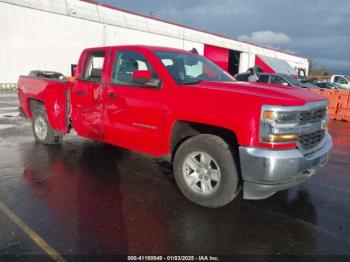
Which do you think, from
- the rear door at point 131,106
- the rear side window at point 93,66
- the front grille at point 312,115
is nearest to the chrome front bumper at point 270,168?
the front grille at point 312,115

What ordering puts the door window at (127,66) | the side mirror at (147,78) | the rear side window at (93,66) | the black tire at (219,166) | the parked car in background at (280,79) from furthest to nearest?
the parked car in background at (280,79)
the rear side window at (93,66)
the door window at (127,66)
the side mirror at (147,78)
the black tire at (219,166)

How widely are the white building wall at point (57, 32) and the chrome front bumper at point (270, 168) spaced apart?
20472 mm

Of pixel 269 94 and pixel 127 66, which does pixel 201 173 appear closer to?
pixel 269 94

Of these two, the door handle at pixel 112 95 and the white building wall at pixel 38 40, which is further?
the white building wall at pixel 38 40

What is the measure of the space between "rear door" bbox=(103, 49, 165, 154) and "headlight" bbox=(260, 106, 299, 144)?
1356 millimetres

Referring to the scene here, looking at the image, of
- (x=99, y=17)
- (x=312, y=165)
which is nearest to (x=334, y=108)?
(x=312, y=165)

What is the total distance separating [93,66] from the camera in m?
5.41

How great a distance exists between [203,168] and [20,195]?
246cm

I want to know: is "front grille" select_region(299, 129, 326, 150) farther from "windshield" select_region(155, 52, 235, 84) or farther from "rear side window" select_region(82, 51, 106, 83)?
"rear side window" select_region(82, 51, 106, 83)

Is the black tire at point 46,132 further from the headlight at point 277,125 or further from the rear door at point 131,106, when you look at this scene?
the headlight at point 277,125

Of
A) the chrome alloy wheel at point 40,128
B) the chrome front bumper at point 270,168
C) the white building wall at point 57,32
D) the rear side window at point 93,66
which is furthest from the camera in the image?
the white building wall at point 57,32

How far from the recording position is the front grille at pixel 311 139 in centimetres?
353

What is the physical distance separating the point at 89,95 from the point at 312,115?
3.38 m

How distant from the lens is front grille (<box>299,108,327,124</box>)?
344cm
